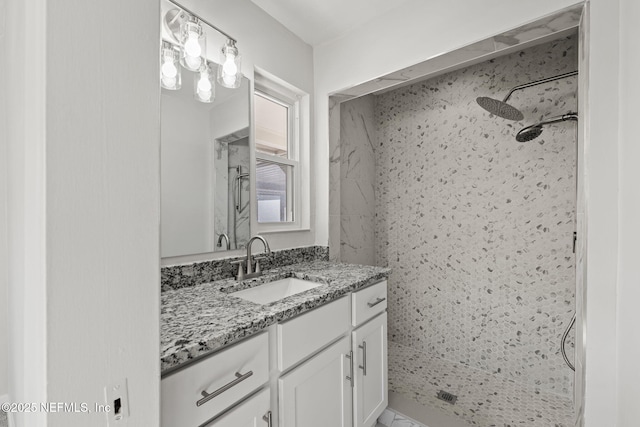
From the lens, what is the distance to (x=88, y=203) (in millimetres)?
448

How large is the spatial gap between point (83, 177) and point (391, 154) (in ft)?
7.94

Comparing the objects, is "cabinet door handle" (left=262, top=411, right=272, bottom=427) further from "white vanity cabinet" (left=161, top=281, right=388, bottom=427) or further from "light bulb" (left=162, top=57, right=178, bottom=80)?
"light bulb" (left=162, top=57, right=178, bottom=80)

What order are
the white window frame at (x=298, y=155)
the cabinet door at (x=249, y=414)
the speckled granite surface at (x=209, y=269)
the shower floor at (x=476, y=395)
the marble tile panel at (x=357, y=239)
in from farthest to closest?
the marble tile panel at (x=357, y=239) → the white window frame at (x=298, y=155) → the shower floor at (x=476, y=395) → the speckled granite surface at (x=209, y=269) → the cabinet door at (x=249, y=414)

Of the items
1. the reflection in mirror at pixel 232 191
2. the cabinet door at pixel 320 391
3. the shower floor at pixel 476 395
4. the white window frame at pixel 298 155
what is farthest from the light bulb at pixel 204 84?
the shower floor at pixel 476 395

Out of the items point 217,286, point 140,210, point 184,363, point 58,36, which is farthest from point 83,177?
point 217,286

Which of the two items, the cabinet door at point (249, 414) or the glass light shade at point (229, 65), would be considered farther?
the glass light shade at point (229, 65)

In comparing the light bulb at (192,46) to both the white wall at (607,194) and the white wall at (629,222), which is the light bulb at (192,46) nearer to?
the white wall at (607,194)

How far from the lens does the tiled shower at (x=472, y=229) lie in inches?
71.7

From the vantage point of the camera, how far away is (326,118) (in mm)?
2020

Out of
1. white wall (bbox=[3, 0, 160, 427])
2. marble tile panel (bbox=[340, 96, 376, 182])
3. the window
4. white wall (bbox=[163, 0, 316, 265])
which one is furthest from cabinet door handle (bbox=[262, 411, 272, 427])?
marble tile panel (bbox=[340, 96, 376, 182])

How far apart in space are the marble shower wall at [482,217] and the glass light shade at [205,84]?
1.20 m

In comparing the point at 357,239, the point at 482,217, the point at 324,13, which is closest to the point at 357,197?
the point at 357,239

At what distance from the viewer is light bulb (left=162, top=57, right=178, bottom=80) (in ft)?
4.21

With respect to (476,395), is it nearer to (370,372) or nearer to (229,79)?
(370,372)
